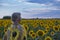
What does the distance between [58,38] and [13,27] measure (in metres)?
5.54

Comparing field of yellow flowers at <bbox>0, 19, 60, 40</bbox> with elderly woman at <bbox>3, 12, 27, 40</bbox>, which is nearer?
elderly woman at <bbox>3, 12, 27, 40</bbox>

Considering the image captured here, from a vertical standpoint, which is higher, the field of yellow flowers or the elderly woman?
the elderly woman

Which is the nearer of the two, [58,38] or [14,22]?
[14,22]

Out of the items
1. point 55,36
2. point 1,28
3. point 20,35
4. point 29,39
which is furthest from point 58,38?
point 20,35

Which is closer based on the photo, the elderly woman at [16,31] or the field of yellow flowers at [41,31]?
the elderly woman at [16,31]

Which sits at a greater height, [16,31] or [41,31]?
[16,31]

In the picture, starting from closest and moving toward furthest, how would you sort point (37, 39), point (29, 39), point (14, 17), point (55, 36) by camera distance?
point (14, 17), point (37, 39), point (29, 39), point (55, 36)

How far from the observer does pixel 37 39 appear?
5.64 meters

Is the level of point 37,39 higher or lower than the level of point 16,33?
lower

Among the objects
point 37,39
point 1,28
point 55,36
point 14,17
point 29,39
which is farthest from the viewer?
point 1,28

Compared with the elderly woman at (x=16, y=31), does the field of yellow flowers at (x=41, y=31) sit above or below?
below

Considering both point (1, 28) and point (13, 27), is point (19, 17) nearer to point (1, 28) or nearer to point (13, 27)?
point (13, 27)

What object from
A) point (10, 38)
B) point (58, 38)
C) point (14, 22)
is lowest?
point (58, 38)

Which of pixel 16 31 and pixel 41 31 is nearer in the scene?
pixel 16 31
